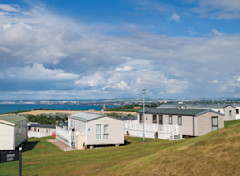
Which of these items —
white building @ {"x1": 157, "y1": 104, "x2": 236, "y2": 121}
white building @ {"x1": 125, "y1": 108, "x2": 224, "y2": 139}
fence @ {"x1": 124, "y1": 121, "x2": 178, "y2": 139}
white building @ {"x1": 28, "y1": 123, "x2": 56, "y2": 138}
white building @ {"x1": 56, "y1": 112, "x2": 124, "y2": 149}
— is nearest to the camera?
white building @ {"x1": 56, "y1": 112, "x2": 124, "y2": 149}

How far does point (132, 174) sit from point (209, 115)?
26872mm

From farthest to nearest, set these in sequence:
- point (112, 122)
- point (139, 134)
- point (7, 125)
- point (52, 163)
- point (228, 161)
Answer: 1. point (139, 134)
2. point (112, 122)
3. point (7, 125)
4. point (52, 163)
5. point (228, 161)

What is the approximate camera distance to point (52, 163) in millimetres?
20734

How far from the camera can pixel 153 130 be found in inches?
1574

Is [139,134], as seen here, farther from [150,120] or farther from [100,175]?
[100,175]

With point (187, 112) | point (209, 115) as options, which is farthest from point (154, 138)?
point (209, 115)

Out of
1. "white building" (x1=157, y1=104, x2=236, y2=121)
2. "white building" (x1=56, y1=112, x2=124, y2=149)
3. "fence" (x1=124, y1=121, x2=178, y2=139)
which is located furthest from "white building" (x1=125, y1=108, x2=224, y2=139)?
"white building" (x1=157, y1=104, x2=236, y2=121)

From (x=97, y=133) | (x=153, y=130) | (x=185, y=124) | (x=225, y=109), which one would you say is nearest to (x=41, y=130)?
(x=97, y=133)

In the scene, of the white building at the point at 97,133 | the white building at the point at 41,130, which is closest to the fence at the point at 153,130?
the white building at the point at 97,133

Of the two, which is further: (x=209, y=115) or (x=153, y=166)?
(x=209, y=115)

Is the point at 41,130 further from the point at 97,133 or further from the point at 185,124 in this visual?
the point at 185,124

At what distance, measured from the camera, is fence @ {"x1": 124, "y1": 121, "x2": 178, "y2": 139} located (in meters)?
37.5

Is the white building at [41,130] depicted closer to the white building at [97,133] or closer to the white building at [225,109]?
the white building at [97,133]

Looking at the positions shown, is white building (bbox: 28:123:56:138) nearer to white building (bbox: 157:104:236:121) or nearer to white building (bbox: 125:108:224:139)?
white building (bbox: 125:108:224:139)
